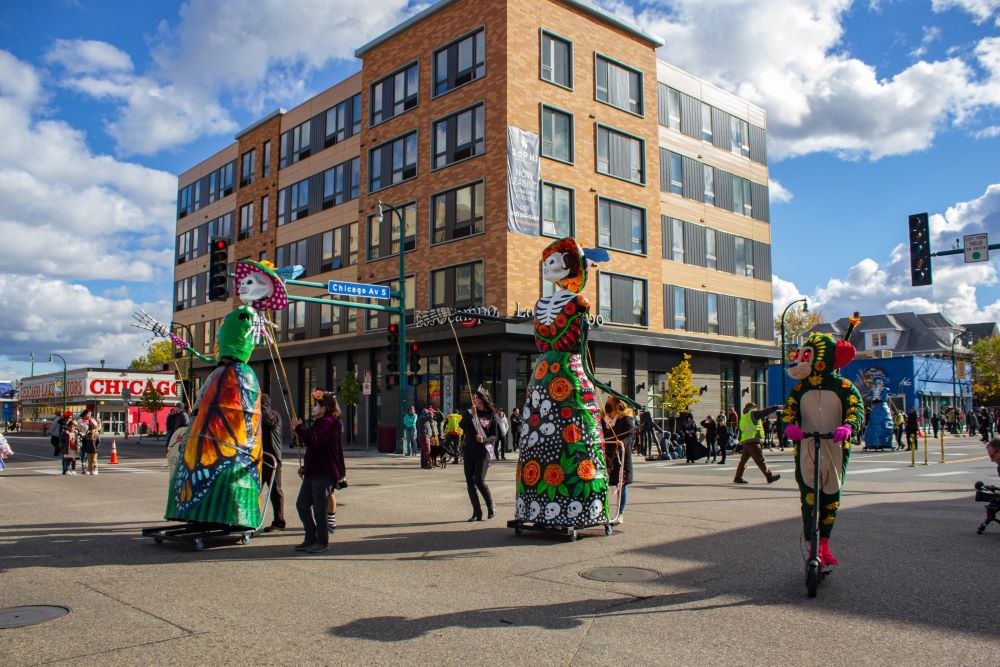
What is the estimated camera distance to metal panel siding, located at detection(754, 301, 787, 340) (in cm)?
4059

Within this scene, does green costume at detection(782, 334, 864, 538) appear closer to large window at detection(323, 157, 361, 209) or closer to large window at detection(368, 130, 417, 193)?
large window at detection(368, 130, 417, 193)

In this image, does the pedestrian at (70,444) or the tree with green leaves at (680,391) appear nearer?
the pedestrian at (70,444)

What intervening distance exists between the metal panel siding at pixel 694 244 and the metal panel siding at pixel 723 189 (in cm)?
222

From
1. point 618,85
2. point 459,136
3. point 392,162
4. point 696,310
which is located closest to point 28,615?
point 459,136

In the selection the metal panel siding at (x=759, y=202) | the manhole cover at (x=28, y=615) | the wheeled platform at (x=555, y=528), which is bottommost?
the manhole cover at (x=28, y=615)

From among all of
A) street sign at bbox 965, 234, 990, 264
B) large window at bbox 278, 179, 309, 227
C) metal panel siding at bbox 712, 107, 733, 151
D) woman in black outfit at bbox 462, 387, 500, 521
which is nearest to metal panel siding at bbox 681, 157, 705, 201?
metal panel siding at bbox 712, 107, 733, 151

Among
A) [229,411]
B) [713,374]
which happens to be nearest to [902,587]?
[229,411]

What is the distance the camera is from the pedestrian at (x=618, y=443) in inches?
389

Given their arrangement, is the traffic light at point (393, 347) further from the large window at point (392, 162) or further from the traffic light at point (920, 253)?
the traffic light at point (920, 253)

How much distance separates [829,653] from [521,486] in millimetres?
4871

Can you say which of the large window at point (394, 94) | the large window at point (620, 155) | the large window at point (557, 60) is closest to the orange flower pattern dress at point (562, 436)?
the large window at point (557, 60)

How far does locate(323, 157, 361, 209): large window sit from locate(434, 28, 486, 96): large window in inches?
272

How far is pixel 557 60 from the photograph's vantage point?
31.6 metres

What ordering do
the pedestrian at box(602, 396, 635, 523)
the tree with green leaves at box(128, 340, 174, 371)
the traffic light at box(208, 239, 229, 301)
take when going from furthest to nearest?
the tree with green leaves at box(128, 340, 174, 371), the traffic light at box(208, 239, 229, 301), the pedestrian at box(602, 396, 635, 523)
